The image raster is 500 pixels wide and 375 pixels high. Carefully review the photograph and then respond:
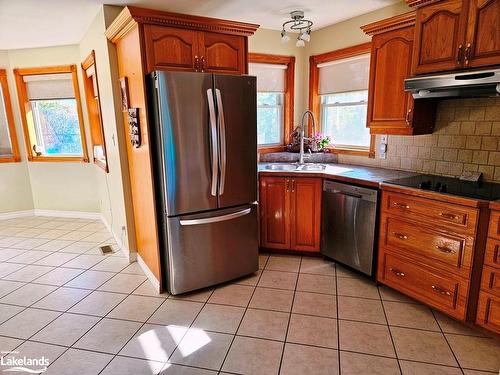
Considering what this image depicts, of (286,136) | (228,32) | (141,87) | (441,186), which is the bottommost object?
(441,186)

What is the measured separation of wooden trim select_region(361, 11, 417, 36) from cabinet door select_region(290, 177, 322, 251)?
139cm

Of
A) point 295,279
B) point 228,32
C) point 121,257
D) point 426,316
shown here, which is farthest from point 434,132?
point 121,257

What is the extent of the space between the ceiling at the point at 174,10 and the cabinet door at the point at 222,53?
36 cm

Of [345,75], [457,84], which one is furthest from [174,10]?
[457,84]

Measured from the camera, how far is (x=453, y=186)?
2.34m

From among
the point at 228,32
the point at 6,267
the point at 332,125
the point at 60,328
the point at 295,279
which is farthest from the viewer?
the point at 332,125

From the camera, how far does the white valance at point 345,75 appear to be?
11.0ft

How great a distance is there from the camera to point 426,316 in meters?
2.34

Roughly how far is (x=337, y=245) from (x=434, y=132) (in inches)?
52.1

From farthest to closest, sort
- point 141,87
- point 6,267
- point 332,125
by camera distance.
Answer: point 332,125, point 6,267, point 141,87

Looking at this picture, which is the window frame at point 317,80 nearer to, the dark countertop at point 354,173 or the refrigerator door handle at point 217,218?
the dark countertop at point 354,173

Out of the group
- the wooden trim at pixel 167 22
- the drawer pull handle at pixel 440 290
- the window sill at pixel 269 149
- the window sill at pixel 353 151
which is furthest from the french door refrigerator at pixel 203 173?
the drawer pull handle at pixel 440 290

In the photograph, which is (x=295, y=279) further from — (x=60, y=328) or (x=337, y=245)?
(x=60, y=328)

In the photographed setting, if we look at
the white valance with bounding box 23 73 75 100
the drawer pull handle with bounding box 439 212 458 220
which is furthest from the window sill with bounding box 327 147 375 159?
the white valance with bounding box 23 73 75 100
